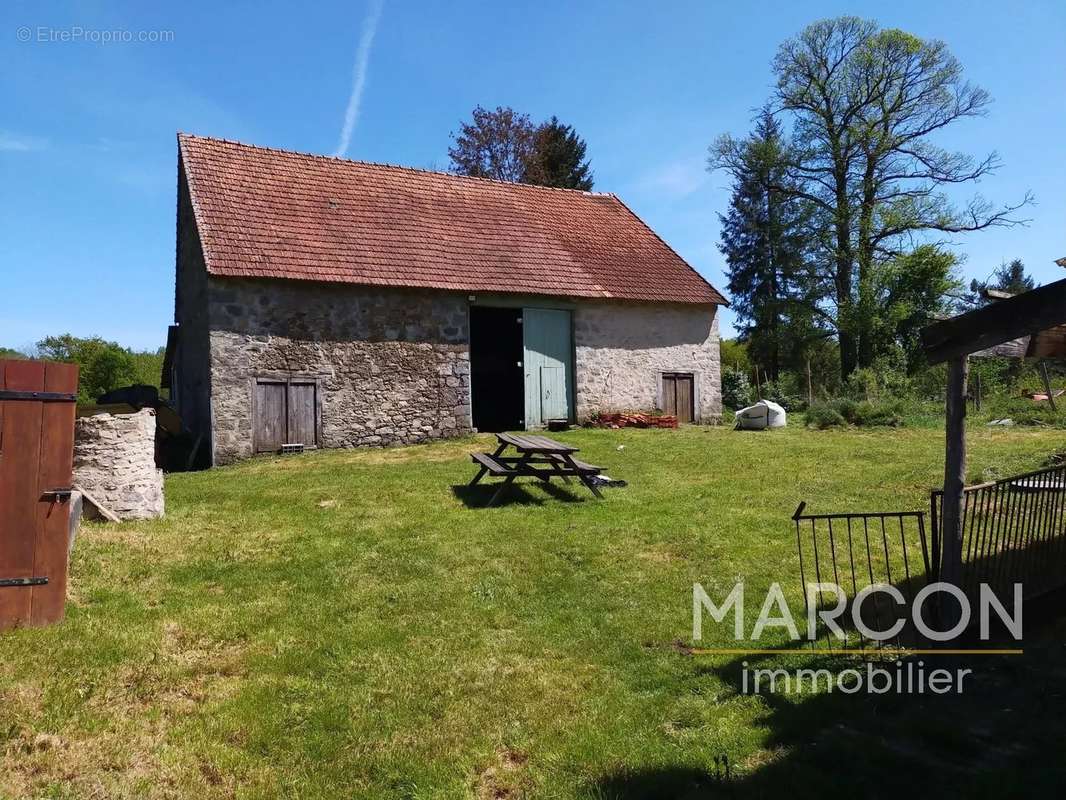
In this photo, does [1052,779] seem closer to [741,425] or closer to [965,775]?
[965,775]

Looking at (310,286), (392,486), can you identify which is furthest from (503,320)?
(392,486)

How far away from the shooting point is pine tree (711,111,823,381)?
27422 mm

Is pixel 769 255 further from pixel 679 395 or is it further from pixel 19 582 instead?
pixel 19 582

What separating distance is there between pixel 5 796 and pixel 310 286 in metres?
11.6

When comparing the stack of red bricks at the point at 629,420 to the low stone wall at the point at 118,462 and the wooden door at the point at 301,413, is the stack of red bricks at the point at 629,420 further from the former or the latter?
the low stone wall at the point at 118,462

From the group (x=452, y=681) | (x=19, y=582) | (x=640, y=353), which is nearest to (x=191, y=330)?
(x=640, y=353)

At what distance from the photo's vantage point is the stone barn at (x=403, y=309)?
521 inches

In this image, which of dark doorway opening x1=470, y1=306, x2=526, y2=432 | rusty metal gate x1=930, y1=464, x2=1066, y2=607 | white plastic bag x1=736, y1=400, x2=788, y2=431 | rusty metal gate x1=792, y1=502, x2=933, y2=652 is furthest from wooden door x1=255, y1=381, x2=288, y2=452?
rusty metal gate x1=930, y1=464, x2=1066, y2=607

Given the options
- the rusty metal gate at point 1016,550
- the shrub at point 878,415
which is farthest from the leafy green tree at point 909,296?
the rusty metal gate at point 1016,550

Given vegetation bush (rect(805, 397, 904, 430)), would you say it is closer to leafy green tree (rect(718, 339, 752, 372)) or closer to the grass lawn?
the grass lawn

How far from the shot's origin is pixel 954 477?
4250mm

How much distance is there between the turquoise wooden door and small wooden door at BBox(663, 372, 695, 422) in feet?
8.93

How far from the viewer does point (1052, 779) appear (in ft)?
9.45

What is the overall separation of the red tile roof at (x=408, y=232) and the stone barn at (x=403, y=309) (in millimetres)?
46
